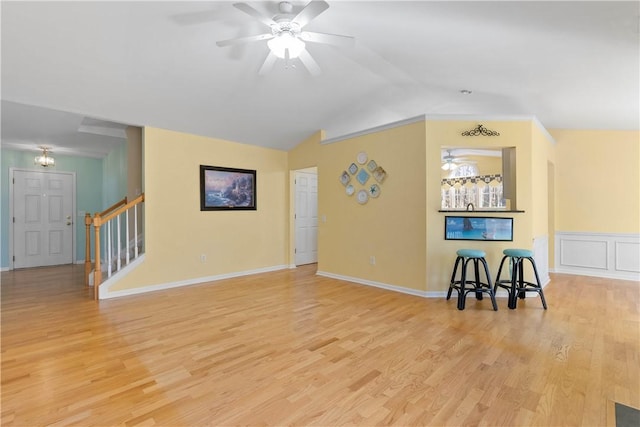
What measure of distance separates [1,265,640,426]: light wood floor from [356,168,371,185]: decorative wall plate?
186 centimetres

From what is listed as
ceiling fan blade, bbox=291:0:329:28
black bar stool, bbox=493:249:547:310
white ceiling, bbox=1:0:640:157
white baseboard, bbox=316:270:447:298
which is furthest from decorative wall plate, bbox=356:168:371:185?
ceiling fan blade, bbox=291:0:329:28

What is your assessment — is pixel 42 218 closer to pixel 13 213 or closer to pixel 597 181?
pixel 13 213

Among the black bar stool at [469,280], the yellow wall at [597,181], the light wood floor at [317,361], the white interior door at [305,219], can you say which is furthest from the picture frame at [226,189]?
the yellow wall at [597,181]

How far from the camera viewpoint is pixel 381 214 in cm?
456

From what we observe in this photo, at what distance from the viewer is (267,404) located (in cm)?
179

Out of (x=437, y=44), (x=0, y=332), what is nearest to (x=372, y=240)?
(x=437, y=44)

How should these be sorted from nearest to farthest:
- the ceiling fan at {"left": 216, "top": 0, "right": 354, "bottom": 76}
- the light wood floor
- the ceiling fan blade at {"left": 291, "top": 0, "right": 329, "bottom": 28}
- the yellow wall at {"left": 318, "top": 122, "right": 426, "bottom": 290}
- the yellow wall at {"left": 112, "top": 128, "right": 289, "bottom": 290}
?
1. the light wood floor
2. the ceiling fan blade at {"left": 291, "top": 0, "right": 329, "bottom": 28}
3. the ceiling fan at {"left": 216, "top": 0, "right": 354, "bottom": 76}
4. the yellow wall at {"left": 318, "top": 122, "right": 426, "bottom": 290}
5. the yellow wall at {"left": 112, "top": 128, "right": 289, "bottom": 290}

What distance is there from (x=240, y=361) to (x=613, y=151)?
6495 millimetres

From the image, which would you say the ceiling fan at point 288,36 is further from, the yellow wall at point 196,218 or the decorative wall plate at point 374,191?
the yellow wall at point 196,218

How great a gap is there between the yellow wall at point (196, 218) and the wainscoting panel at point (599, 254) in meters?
5.22

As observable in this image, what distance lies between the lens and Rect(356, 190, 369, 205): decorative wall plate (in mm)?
4758

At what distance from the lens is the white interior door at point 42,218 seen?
5973mm

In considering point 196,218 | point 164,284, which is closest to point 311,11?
point 196,218

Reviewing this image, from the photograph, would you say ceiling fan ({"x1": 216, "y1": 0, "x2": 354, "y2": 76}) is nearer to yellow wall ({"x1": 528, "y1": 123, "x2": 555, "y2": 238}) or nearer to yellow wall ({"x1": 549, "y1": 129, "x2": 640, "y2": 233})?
yellow wall ({"x1": 528, "y1": 123, "x2": 555, "y2": 238})
